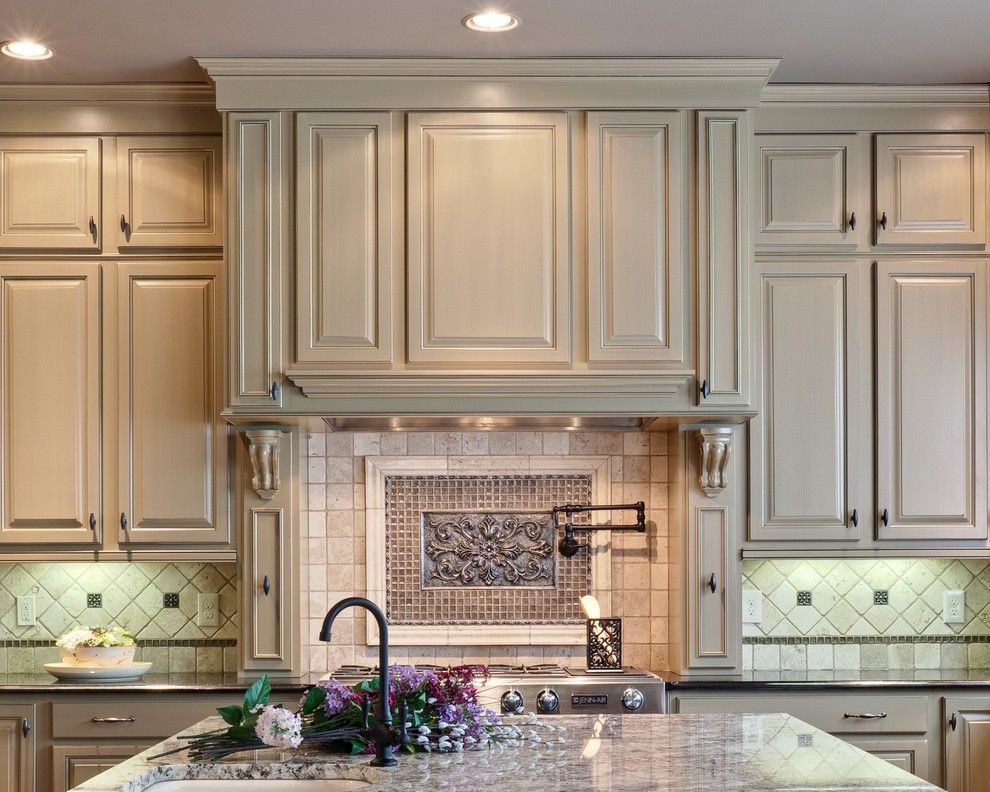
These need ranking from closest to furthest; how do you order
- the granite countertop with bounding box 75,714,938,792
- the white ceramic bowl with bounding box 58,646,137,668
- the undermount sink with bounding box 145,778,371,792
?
1. the granite countertop with bounding box 75,714,938,792
2. the undermount sink with bounding box 145,778,371,792
3. the white ceramic bowl with bounding box 58,646,137,668

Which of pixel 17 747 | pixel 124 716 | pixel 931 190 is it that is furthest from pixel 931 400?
pixel 17 747

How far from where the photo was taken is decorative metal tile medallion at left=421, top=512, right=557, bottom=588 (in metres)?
4.52

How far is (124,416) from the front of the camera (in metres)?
4.23

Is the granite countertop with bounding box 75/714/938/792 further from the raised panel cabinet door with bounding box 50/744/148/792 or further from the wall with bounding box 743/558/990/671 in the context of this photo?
the wall with bounding box 743/558/990/671

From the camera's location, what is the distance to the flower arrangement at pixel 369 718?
2.51 metres

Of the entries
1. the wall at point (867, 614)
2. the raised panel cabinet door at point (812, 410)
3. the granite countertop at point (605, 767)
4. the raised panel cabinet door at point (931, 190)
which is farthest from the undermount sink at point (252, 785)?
the raised panel cabinet door at point (931, 190)

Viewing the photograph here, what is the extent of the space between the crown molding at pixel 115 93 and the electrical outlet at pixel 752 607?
8.82 feet

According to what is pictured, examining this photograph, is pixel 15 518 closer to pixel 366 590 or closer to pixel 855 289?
pixel 366 590

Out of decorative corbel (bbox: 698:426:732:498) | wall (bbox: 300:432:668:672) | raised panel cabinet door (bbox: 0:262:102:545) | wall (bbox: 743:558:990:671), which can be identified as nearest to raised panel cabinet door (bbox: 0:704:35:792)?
raised panel cabinet door (bbox: 0:262:102:545)

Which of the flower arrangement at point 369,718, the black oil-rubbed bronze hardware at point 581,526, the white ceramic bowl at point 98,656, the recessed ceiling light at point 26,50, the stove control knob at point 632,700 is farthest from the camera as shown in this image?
the black oil-rubbed bronze hardware at point 581,526

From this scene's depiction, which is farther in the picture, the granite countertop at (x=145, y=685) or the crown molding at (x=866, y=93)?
the crown molding at (x=866, y=93)

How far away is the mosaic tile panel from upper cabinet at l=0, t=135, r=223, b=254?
3.93ft

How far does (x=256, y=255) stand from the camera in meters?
4.03

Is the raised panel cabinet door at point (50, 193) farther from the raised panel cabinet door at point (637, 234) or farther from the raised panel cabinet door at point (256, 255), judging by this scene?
the raised panel cabinet door at point (637, 234)
